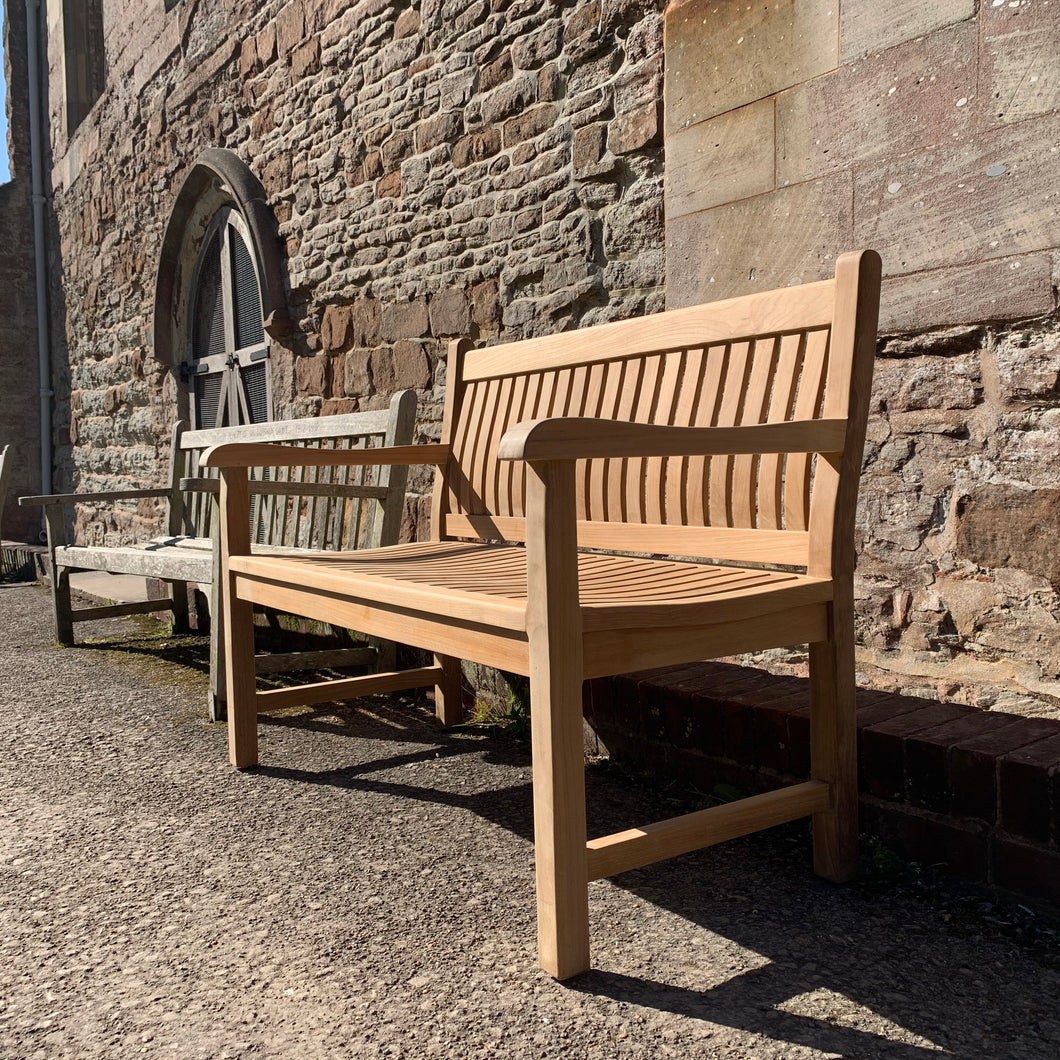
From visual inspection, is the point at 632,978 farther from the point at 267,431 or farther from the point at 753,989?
the point at 267,431

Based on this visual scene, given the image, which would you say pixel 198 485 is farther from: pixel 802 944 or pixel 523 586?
pixel 802 944

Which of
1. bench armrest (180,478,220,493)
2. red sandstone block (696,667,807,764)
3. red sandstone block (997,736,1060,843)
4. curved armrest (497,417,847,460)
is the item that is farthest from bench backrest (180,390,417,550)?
red sandstone block (997,736,1060,843)

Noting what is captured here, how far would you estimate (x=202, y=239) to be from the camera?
21.3 ft

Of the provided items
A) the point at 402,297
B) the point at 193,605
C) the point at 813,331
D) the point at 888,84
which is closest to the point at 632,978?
the point at 813,331

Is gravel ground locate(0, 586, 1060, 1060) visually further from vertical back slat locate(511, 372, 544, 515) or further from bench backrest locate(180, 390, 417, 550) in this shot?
bench backrest locate(180, 390, 417, 550)

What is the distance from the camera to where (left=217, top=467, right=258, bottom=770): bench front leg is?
2594 millimetres

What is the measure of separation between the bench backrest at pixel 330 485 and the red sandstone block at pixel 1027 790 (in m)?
1.87

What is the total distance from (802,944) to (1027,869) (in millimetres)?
408

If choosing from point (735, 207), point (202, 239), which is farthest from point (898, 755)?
point (202, 239)

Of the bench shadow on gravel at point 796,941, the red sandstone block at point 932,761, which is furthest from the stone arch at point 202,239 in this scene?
the red sandstone block at point 932,761

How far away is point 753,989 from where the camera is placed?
1500mm

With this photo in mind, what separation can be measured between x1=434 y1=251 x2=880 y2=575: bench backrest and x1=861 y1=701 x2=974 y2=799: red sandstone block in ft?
1.18

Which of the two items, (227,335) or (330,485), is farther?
(227,335)

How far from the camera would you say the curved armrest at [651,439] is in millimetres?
1418
